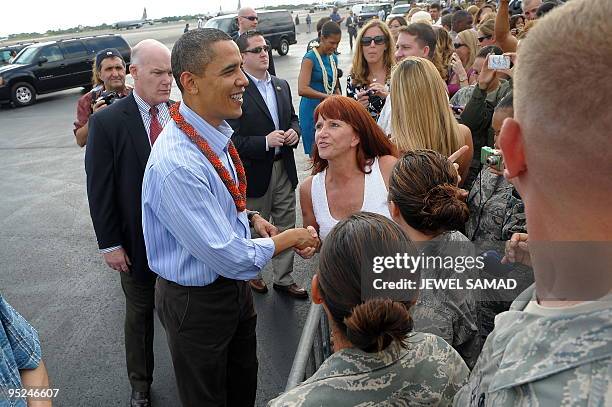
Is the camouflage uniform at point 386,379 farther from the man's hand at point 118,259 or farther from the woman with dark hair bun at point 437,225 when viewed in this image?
the man's hand at point 118,259

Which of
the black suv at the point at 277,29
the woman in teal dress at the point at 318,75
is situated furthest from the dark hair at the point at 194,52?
the black suv at the point at 277,29

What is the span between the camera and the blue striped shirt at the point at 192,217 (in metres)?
2.24

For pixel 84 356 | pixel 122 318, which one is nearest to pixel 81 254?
pixel 122 318

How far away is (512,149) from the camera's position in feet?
2.88

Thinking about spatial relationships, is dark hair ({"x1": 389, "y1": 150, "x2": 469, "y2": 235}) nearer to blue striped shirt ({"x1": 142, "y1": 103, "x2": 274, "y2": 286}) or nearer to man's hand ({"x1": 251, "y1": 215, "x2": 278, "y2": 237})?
blue striped shirt ({"x1": 142, "y1": 103, "x2": 274, "y2": 286})

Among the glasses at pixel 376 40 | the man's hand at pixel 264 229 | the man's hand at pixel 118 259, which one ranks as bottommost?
the man's hand at pixel 118 259

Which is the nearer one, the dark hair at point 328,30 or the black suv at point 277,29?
the dark hair at point 328,30

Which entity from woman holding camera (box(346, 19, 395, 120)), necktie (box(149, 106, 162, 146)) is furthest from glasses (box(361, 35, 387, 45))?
necktie (box(149, 106, 162, 146))

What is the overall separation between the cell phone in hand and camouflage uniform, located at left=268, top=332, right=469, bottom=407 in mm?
2973

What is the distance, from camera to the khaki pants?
4.57 metres

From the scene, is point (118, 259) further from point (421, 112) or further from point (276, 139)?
point (421, 112)

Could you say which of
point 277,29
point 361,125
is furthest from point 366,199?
point 277,29

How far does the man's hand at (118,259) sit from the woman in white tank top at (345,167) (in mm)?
1127

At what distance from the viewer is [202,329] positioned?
8.33 feet
